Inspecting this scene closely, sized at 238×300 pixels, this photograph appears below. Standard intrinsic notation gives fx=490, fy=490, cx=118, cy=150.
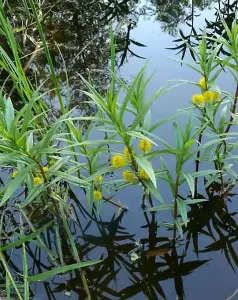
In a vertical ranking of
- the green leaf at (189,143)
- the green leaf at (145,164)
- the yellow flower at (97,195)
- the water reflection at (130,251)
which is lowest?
the water reflection at (130,251)

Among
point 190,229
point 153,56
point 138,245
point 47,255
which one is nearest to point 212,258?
point 190,229

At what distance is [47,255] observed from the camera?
1801mm

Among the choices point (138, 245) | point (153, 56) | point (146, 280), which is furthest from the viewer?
point (153, 56)

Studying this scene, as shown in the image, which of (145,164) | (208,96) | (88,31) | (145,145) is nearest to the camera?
(145,164)

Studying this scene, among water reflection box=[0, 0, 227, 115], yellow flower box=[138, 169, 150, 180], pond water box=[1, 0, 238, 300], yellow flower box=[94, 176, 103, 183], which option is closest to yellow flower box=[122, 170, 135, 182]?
yellow flower box=[138, 169, 150, 180]

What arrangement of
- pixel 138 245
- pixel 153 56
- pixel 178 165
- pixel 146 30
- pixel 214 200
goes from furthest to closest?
pixel 146 30
pixel 153 56
pixel 214 200
pixel 138 245
pixel 178 165

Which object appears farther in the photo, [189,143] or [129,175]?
[129,175]

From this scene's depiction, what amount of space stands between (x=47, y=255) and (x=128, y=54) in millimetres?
1699

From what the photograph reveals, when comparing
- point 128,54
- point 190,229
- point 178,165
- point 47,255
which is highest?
point 128,54

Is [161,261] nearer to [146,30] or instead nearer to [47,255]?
[47,255]

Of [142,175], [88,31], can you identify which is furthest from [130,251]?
[88,31]

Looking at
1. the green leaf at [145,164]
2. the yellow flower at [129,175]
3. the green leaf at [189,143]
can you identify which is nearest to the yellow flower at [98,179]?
the yellow flower at [129,175]

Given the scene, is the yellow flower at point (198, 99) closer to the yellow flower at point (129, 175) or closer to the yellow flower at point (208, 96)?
the yellow flower at point (208, 96)

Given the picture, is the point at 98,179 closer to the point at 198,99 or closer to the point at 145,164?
the point at 145,164
